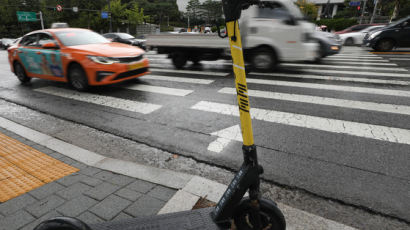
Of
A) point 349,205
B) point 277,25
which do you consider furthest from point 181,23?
point 349,205

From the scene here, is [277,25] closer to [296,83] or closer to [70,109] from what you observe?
[296,83]

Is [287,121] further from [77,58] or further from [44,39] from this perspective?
[44,39]

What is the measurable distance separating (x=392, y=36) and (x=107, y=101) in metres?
15.1

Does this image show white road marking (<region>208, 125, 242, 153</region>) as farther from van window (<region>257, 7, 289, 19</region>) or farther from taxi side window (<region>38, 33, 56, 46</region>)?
taxi side window (<region>38, 33, 56, 46</region>)

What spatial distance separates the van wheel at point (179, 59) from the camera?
1001 cm

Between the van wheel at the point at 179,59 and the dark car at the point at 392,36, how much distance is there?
37.0 ft

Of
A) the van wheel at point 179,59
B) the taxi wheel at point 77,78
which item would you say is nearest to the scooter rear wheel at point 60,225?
the taxi wheel at point 77,78

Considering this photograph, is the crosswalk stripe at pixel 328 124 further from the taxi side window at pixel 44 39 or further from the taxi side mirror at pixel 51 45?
the taxi side window at pixel 44 39

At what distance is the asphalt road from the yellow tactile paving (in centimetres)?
118

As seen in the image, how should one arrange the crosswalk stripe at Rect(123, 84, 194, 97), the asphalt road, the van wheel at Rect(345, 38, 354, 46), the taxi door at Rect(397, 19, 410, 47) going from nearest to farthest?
the asphalt road, the crosswalk stripe at Rect(123, 84, 194, 97), the taxi door at Rect(397, 19, 410, 47), the van wheel at Rect(345, 38, 354, 46)

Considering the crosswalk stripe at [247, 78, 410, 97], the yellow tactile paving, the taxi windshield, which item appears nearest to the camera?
the yellow tactile paving

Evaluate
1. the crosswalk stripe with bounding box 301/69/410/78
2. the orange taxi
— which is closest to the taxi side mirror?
the orange taxi

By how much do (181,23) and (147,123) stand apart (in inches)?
4202

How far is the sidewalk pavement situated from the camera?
2.21m
